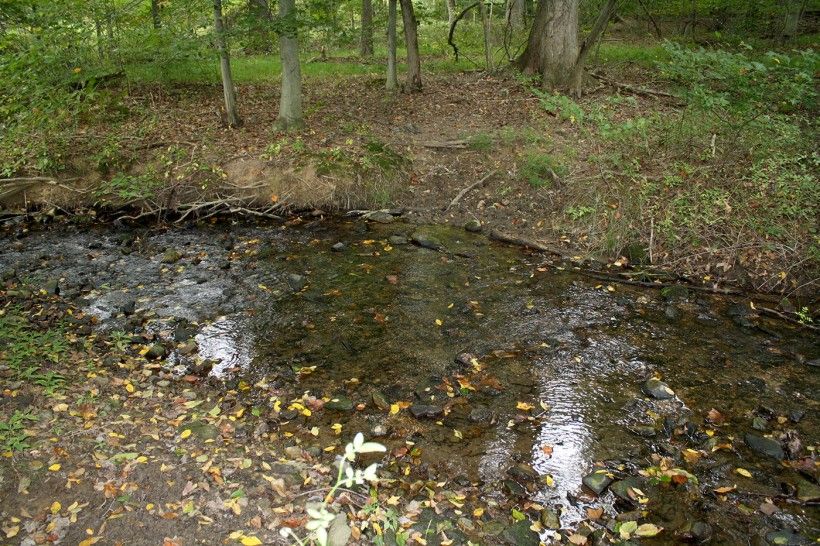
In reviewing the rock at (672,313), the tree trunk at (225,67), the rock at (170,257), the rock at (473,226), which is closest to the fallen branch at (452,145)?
the rock at (473,226)

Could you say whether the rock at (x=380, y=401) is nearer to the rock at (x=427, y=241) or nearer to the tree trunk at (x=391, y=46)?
the rock at (x=427, y=241)

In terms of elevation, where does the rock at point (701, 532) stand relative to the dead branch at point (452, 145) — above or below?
below

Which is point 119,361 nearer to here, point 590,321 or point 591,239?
point 590,321

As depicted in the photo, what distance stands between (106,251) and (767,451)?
1006 cm

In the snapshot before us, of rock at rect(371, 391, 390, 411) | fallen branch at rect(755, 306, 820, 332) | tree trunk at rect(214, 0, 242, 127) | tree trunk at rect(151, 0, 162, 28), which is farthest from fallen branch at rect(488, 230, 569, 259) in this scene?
tree trunk at rect(151, 0, 162, 28)

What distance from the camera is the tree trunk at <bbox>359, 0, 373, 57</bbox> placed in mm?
18716

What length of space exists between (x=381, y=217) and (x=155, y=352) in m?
5.59

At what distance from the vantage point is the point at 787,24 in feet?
53.2

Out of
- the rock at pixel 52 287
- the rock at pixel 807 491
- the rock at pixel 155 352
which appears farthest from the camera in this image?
the rock at pixel 52 287

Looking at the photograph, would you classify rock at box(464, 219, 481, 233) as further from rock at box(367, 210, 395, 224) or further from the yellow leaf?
the yellow leaf

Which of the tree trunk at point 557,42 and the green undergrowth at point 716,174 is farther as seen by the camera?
the tree trunk at point 557,42

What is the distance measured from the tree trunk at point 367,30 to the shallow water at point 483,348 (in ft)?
36.0

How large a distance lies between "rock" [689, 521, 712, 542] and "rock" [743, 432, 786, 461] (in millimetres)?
1333

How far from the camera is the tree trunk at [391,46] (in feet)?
46.1
